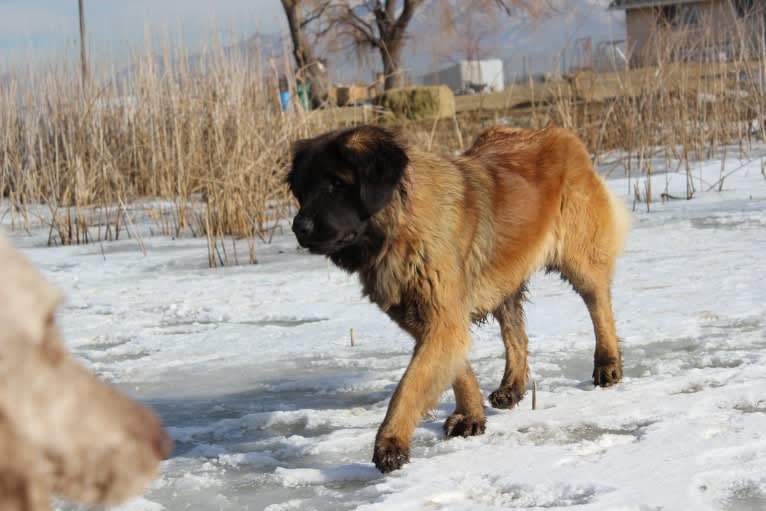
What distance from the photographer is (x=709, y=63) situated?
454 inches

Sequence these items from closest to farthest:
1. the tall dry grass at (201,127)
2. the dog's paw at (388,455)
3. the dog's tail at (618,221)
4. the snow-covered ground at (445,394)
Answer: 1. the snow-covered ground at (445,394)
2. the dog's paw at (388,455)
3. the dog's tail at (618,221)
4. the tall dry grass at (201,127)

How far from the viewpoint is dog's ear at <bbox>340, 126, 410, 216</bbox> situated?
3.89m

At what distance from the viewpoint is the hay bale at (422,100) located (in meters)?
22.5

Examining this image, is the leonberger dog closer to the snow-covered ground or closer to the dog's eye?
the dog's eye

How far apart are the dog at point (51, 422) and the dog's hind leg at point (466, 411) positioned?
2830mm

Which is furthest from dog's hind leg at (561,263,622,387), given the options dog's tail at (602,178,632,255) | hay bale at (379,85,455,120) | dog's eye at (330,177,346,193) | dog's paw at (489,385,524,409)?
hay bale at (379,85,455,120)

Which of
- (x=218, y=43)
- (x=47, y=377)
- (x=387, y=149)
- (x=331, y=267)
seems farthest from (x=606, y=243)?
(x=218, y=43)

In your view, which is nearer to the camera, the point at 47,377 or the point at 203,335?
the point at 47,377

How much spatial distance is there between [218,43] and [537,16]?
24948 millimetres

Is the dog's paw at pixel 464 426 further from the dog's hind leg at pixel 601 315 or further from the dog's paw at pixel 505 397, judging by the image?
the dog's hind leg at pixel 601 315

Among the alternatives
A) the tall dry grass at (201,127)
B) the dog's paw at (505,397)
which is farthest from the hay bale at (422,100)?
the dog's paw at (505,397)

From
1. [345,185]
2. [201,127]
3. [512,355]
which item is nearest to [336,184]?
[345,185]

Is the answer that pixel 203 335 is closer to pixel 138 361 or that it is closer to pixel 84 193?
pixel 138 361

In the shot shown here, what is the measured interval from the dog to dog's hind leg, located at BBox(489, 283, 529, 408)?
131 inches
